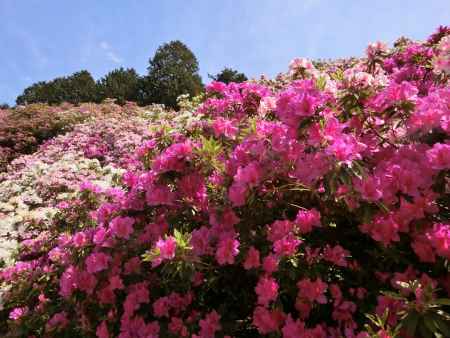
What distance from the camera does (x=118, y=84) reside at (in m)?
31.6

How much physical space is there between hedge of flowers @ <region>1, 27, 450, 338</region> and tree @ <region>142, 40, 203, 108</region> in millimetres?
22714

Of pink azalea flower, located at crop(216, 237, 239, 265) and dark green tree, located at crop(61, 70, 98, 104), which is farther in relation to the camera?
dark green tree, located at crop(61, 70, 98, 104)

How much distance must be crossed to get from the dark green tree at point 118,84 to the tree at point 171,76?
230 cm

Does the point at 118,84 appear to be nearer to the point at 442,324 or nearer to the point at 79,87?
the point at 79,87

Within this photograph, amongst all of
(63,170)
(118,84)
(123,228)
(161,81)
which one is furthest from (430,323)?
(118,84)

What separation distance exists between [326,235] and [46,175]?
576cm

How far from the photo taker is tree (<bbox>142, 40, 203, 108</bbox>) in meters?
25.9

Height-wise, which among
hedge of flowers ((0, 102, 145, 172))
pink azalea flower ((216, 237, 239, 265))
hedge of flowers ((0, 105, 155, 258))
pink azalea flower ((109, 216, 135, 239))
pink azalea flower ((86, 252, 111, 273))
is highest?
hedge of flowers ((0, 102, 145, 172))

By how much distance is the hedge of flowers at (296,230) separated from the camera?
79.1 inches

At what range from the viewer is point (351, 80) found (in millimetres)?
2268

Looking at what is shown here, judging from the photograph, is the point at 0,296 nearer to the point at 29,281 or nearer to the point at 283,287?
the point at 29,281

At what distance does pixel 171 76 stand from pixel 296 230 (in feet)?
82.3

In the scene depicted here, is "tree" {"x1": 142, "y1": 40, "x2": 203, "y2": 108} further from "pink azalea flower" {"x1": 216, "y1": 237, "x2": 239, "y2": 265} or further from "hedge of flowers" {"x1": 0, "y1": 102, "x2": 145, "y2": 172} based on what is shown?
"pink azalea flower" {"x1": 216, "y1": 237, "x2": 239, "y2": 265}

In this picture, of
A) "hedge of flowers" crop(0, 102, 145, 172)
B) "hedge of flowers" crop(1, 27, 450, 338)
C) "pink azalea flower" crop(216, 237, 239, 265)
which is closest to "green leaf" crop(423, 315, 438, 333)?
"hedge of flowers" crop(1, 27, 450, 338)
